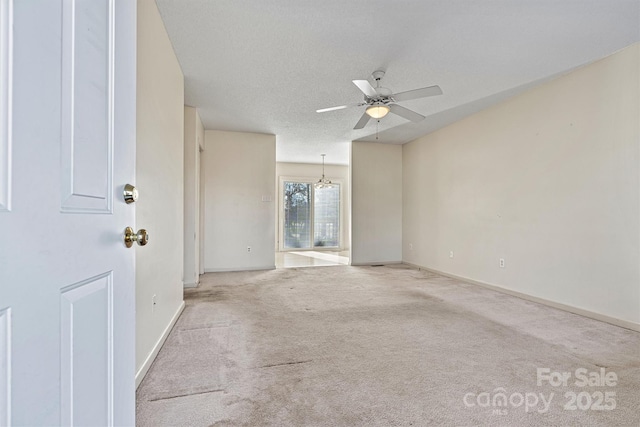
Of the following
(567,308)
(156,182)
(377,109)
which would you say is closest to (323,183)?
(377,109)

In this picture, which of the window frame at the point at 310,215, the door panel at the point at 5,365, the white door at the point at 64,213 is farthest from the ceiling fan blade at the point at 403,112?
the window frame at the point at 310,215

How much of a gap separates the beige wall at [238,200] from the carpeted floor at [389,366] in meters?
1.99

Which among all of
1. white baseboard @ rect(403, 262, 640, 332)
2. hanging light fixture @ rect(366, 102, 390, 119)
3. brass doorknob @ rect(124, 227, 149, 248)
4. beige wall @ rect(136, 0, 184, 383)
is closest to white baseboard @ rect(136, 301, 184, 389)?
beige wall @ rect(136, 0, 184, 383)

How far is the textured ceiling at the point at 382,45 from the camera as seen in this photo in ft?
7.23

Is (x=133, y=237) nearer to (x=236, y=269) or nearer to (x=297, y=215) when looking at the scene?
(x=236, y=269)

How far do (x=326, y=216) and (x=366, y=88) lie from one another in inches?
236

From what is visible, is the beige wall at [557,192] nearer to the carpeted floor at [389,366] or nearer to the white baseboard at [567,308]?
the white baseboard at [567,308]

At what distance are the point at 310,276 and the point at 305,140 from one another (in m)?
2.66

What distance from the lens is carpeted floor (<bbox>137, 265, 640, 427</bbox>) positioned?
Answer: 59.7 inches

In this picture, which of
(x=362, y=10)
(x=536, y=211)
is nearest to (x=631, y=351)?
(x=536, y=211)

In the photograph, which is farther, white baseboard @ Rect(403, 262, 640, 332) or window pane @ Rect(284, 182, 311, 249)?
window pane @ Rect(284, 182, 311, 249)

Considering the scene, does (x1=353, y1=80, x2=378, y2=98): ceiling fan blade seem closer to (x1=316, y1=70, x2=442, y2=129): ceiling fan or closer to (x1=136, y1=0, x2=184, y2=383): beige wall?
(x1=316, y1=70, x2=442, y2=129): ceiling fan

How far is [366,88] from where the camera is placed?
2.83 meters

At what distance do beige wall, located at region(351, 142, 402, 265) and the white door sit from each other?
541 cm
